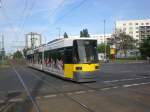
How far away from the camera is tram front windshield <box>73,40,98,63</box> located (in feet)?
70.4

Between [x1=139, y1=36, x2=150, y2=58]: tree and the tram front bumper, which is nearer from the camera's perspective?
the tram front bumper

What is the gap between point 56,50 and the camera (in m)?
26.9

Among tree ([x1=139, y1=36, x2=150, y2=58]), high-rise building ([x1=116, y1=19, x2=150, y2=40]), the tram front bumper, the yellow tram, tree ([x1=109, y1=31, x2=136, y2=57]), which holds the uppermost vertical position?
high-rise building ([x1=116, y1=19, x2=150, y2=40])

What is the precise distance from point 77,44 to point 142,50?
90752mm

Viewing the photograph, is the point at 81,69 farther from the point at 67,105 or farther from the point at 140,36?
the point at 140,36

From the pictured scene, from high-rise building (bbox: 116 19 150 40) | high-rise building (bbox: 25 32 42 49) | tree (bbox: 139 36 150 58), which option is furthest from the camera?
high-rise building (bbox: 116 19 150 40)

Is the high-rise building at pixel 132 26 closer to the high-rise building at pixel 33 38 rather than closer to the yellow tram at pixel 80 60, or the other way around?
the high-rise building at pixel 33 38

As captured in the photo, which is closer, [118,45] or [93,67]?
[93,67]

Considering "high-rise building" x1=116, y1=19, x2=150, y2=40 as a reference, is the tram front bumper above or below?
below

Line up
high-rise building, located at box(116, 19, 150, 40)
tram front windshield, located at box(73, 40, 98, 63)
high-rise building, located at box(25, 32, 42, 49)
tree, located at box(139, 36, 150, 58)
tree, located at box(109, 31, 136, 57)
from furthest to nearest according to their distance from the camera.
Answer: high-rise building, located at box(116, 19, 150, 40) < tree, located at box(109, 31, 136, 57) < high-rise building, located at box(25, 32, 42, 49) < tree, located at box(139, 36, 150, 58) < tram front windshield, located at box(73, 40, 98, 63)

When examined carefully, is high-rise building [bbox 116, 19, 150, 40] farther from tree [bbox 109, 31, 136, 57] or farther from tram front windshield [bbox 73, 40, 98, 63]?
tram front windshield [bbox 73, 40, 98, 63]

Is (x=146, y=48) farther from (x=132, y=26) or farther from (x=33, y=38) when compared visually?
(x=132, y=26)

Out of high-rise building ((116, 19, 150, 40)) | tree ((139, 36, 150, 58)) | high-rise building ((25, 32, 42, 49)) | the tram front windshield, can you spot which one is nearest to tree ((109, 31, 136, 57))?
tree ((139, 36, 150, 58))

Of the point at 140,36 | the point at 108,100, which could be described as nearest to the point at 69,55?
the point at 108,100
